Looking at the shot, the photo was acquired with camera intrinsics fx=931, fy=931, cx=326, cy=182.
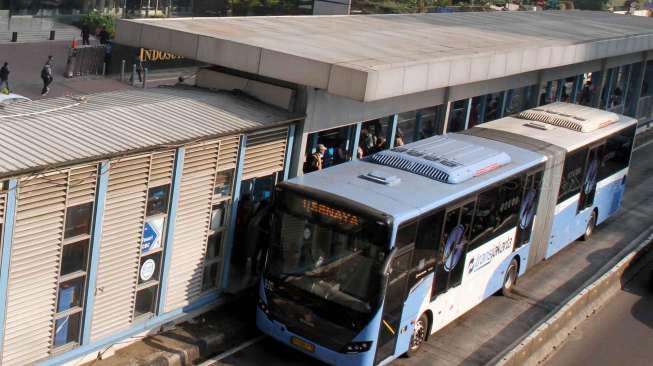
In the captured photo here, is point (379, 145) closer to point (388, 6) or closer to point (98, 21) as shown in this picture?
point (98, 21)

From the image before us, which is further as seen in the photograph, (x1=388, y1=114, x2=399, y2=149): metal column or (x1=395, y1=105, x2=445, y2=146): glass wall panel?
(x1=395, y1=105, x2=445, y2=146): glass wall panel

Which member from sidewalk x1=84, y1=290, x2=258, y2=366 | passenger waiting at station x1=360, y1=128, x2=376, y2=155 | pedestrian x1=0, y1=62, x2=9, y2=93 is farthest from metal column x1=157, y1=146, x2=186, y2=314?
pedestrian x1=0, y1=62, x2=9, y2=93

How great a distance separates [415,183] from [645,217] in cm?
1156

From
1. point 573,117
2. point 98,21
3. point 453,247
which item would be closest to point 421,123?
point 573,117

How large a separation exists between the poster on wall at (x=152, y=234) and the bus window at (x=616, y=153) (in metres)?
10.5

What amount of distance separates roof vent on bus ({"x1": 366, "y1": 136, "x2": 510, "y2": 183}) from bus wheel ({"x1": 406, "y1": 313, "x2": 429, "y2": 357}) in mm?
2022

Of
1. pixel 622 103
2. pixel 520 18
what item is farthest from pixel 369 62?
pixel 622 103

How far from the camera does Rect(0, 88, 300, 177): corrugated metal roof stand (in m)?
10.5

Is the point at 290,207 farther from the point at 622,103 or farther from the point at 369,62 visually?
the point at 622,103

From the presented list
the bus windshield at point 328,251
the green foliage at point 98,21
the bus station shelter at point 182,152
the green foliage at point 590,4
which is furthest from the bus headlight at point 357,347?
the green foliage at point 590,4

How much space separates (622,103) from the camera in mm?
33531

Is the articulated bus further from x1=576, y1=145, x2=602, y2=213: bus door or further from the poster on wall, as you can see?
x1=576, y1=145, x2=602, y2=213: bus door

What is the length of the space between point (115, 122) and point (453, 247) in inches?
198

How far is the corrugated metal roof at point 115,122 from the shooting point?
10.5 m
